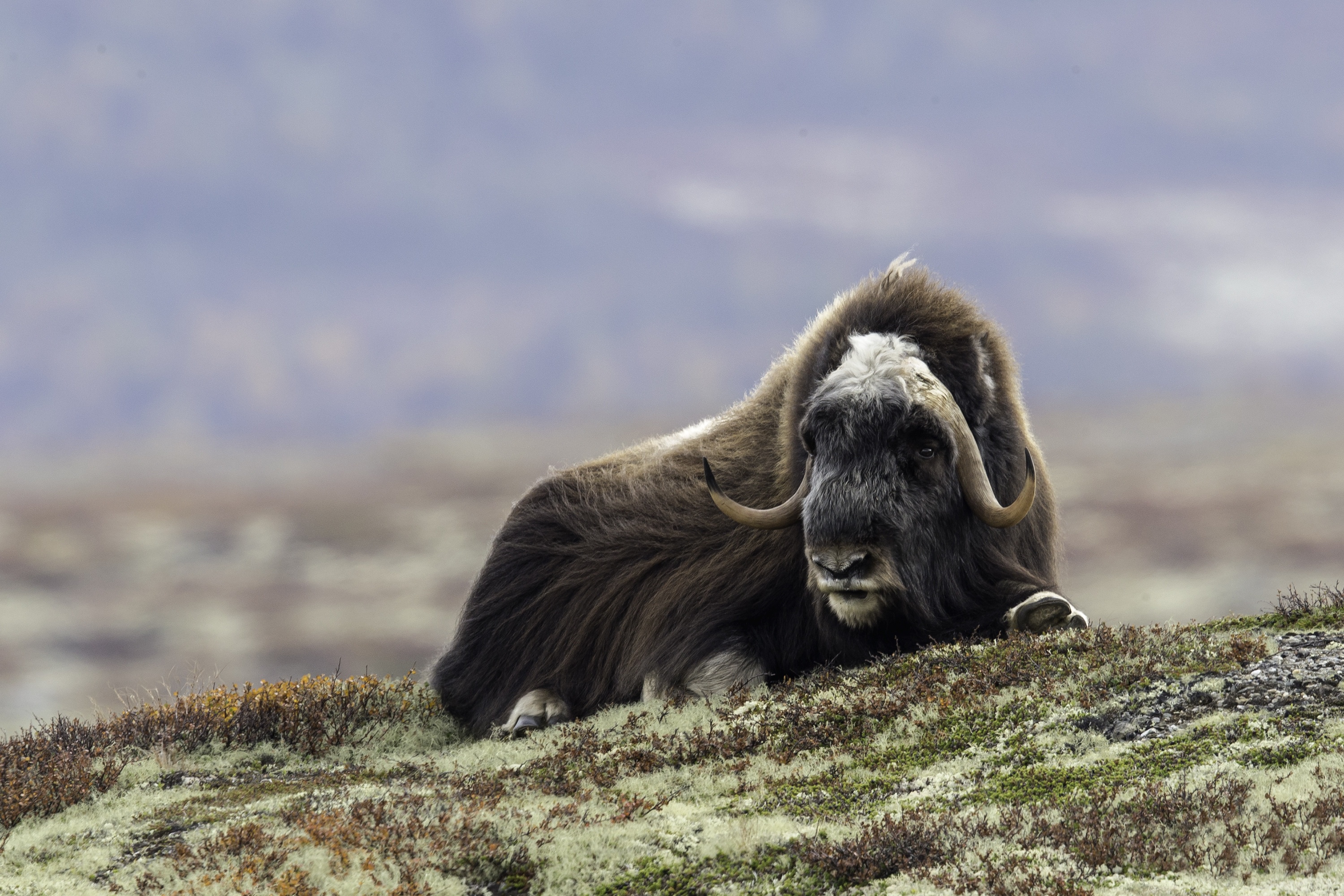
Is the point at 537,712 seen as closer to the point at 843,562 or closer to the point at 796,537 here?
the point at 796,537

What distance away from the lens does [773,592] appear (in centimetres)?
725

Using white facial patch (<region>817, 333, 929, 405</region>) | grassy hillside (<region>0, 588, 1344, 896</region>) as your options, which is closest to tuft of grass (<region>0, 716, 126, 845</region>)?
grassy hillside (<region>0, 588, 1344, 896</region>)

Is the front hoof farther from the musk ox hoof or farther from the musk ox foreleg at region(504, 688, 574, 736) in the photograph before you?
the musk ox hoof

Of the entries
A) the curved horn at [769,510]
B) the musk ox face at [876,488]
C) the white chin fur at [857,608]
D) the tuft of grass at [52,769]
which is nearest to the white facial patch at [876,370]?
the musk ox face at [876,488]

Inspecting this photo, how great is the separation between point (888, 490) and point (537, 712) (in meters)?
2.78

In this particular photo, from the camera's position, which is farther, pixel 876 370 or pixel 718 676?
pixel 718 676

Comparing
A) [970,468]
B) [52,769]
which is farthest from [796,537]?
[52,769]

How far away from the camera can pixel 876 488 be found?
6.39m

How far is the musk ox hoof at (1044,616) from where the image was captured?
21.9 feet

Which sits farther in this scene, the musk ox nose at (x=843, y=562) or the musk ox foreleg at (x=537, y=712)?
the musk ox foreleg at (x=537, y=712)

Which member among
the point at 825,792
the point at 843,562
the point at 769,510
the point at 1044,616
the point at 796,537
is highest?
the point at 769,510

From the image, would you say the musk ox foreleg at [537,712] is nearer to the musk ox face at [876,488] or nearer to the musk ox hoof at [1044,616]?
the musk ox face at [876,488]

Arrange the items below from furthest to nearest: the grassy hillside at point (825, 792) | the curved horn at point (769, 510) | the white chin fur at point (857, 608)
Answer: the curved horn at point (769, 510)
the white chin fur at point (857, 608)
the grassy hillside at point (825, 792)

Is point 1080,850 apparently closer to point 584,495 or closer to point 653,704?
point 653,704
